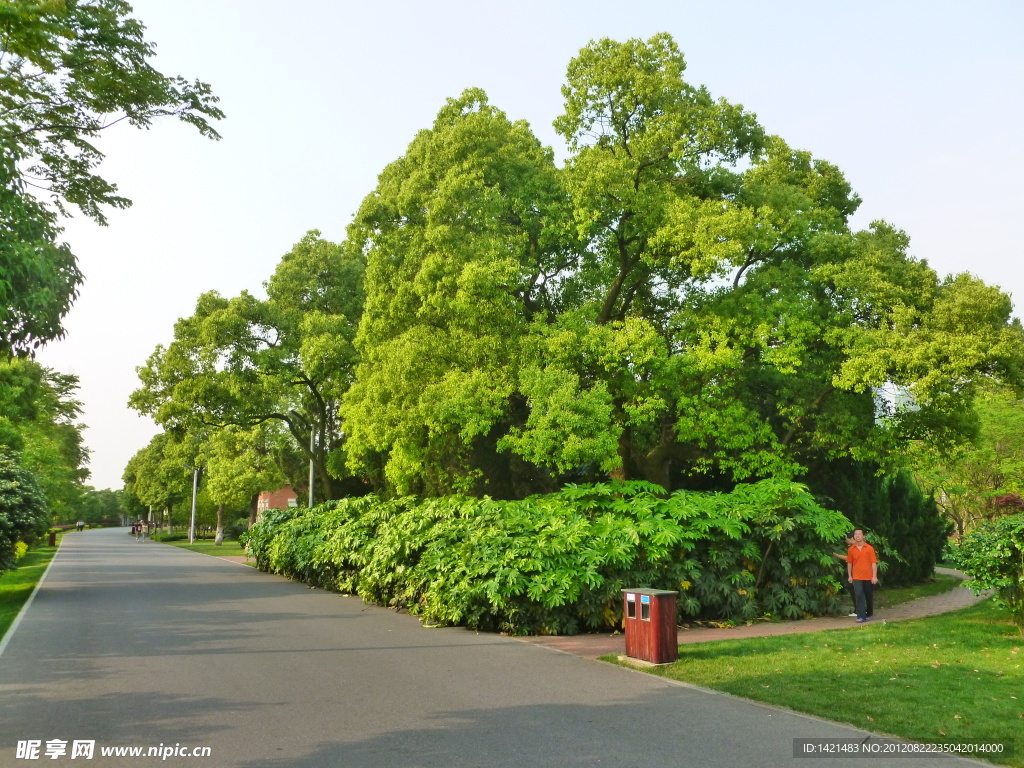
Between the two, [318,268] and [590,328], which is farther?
[318,268]

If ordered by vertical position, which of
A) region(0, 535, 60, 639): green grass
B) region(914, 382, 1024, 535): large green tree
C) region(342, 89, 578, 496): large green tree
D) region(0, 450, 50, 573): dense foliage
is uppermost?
region(342, 89, 578, 496): large green tree

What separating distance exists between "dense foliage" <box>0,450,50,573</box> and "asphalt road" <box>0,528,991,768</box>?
4.68m

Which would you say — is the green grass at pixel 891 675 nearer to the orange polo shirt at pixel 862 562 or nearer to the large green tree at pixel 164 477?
the orange polo shirt at pixel 862 562

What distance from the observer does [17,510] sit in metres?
16.5

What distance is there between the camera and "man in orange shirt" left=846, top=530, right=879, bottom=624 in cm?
1292

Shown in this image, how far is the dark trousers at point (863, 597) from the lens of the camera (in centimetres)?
1288

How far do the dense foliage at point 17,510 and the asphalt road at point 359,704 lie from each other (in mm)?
4681

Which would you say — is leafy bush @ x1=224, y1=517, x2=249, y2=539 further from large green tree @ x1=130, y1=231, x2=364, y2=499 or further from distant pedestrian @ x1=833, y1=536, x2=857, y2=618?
distant pedestrian @ x1=833, y1=536, x2=857, y2=618

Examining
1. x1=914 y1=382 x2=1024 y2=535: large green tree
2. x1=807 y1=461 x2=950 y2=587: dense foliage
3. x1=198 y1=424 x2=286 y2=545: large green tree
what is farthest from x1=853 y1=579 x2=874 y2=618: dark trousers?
x1=198 y1=424 x2=286 y2=545: large green tree

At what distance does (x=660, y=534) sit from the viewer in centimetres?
1249

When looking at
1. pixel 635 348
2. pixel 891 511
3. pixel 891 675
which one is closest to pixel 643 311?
pixel 635 348

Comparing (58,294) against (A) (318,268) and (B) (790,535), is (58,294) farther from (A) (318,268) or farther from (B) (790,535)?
(A) (318,268)

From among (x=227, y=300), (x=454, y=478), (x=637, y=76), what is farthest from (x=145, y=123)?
(x=227, y=300)

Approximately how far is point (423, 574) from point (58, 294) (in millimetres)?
7094
